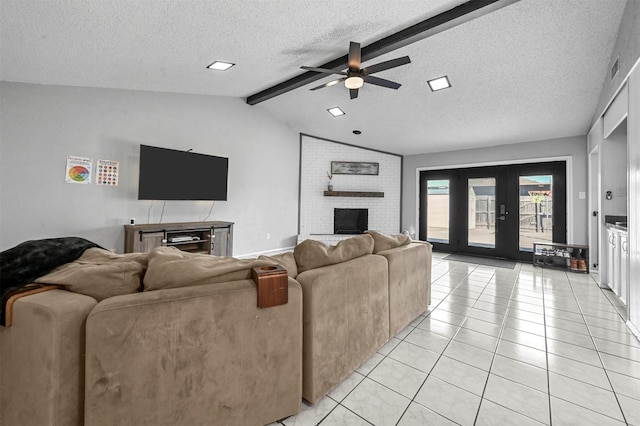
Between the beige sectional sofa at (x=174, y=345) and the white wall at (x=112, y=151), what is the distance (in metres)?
3.01

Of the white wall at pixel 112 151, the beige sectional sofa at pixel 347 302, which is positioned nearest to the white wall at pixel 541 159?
the white wall at pixel 112 151

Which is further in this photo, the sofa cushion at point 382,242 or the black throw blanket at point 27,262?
the sofa cushion at point 382,242

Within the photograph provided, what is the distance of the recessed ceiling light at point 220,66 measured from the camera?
3.59 m

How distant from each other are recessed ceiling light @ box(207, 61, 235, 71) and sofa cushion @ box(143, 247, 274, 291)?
10.3 feet

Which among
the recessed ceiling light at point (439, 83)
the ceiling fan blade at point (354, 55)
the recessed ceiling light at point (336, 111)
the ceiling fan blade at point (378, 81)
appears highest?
the recessed ceiling light at point (336, 111)

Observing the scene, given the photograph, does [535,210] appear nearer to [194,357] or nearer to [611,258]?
[611,258]

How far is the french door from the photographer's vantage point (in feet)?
17.9

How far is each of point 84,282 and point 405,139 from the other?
6122 millimetres

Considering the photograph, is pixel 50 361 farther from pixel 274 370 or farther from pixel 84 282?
pixel 274 370

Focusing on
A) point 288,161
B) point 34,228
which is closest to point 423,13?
point 288,161

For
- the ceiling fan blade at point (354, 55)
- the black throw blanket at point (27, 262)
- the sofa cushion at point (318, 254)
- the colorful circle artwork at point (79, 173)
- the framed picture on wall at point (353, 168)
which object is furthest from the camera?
the framed picture on wall at point (353, 168)

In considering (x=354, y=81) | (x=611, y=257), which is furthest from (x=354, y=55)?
(x=611, y=257)

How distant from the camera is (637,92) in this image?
234 cm

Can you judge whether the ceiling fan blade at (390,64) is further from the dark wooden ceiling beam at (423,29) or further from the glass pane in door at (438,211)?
the glass pane in door at (438,211)
